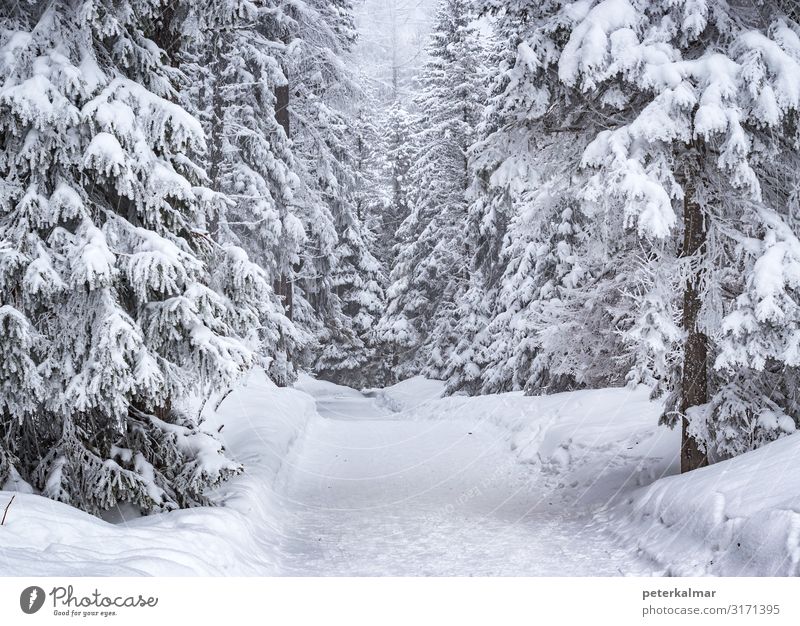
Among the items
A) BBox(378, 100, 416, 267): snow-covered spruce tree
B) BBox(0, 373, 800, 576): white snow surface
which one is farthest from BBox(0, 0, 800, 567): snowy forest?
BBox(378, 100, 416, 267): snow-covered spruce tree

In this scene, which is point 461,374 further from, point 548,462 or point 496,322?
point 548,462

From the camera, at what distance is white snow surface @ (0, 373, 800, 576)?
5273 millimetres

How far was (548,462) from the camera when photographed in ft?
38.6

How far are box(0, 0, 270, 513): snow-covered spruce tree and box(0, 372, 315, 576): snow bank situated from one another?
0.58 m

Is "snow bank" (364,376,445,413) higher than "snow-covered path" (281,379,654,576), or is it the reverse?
"snow-covered path" (281,379,654,576)

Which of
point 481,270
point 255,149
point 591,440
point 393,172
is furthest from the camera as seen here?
point 393,172

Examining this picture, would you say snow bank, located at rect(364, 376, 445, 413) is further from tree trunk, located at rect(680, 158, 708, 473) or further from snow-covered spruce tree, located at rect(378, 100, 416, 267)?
tree trunk, located at rect(680, 158, 708, 473)

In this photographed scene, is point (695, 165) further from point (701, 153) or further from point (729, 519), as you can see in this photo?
point (729, 519)

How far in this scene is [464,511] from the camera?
8.93 meters

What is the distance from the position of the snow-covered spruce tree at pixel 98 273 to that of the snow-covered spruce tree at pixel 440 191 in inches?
802

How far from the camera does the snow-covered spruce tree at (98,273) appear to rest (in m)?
5.96

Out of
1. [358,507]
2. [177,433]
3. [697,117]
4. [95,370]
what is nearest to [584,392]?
[358,507]

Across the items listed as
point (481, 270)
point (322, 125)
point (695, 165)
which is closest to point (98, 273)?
point (695, 165)

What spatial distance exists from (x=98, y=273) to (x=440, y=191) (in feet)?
78.5
